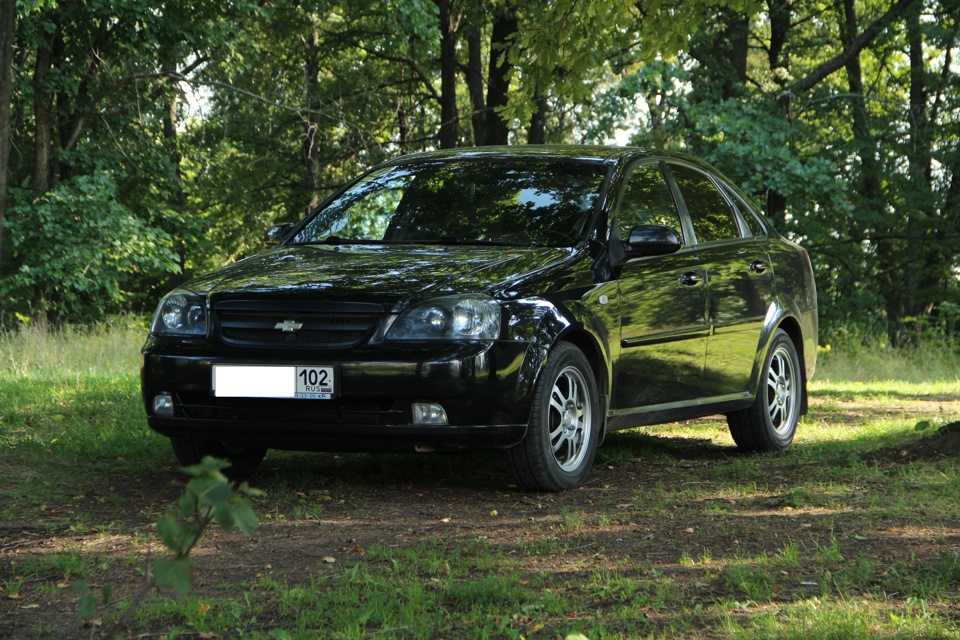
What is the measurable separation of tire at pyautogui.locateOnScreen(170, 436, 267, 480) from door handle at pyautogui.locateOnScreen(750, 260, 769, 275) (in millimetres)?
3138

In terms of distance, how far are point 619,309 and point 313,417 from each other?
5.62ft

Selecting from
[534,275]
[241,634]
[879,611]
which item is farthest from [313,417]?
[879,611]

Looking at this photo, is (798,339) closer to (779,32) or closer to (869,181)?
(869,181)

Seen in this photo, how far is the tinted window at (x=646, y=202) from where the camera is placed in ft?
22.4

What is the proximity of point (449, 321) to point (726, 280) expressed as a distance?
2.46 m

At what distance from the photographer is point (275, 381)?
570 centimetres

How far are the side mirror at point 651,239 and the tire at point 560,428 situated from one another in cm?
71

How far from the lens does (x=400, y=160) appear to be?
25.0 feet

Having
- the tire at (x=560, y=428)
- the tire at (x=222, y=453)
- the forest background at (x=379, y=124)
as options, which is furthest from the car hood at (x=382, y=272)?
the forest background at (x=379, y=124)

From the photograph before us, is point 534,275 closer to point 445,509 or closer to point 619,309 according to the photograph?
point 619,309

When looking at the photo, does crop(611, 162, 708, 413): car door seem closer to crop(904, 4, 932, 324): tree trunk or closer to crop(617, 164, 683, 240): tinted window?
crop(617, 164, 683, 240): tinted window

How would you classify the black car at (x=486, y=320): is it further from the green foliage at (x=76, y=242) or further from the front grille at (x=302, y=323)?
the green foliage at (x=76, y=242)

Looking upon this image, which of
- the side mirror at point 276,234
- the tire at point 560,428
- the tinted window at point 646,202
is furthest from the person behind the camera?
the side mirror at point 276,234

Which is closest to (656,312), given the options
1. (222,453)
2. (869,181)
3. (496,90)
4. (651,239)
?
(651,239)
